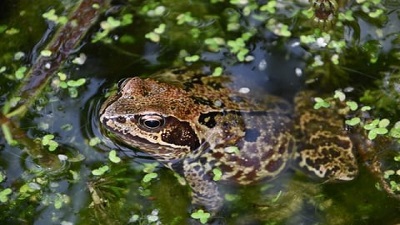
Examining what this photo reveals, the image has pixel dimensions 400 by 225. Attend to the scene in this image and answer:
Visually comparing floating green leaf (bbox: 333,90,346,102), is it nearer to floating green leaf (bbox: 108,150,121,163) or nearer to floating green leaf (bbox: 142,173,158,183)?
floating green leaf (bbox: 142,173,158,183)

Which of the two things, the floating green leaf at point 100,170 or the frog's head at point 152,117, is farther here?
the floating green leaf at point 100,170

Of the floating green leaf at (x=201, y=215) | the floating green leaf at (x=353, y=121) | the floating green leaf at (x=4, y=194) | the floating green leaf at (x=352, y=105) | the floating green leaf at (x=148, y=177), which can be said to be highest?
the floating green leaf at (x=352, y=105)

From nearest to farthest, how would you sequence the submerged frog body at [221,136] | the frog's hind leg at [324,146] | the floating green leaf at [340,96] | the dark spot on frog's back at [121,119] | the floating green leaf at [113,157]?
the dark spot on frog's back at [121,119], the submerged frog body at [221,136], the frog's hind leg at [324,146], the floating green leaf at [113,157], the floating green leaf at [340,96]

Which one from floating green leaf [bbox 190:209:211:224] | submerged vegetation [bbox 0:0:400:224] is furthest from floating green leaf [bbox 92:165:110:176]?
floating green leaf [bbox 190:209:211:224]

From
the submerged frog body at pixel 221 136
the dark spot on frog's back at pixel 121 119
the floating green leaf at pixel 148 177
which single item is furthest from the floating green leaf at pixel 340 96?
the dark spot on frog's back at pixel 121 119

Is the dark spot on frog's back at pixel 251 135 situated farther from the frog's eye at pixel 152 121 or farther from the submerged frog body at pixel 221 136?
the frog's eye at pixel 152 121

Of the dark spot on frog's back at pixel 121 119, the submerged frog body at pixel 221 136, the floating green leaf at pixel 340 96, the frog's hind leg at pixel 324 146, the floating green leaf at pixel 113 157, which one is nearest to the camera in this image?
the dark spot on frog's back at pixel 121 119

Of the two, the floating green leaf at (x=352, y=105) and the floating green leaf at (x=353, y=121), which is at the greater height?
the floating green leaf at (x=352, y=105)

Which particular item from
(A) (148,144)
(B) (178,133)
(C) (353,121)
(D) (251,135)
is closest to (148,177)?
(A) (148,144)
